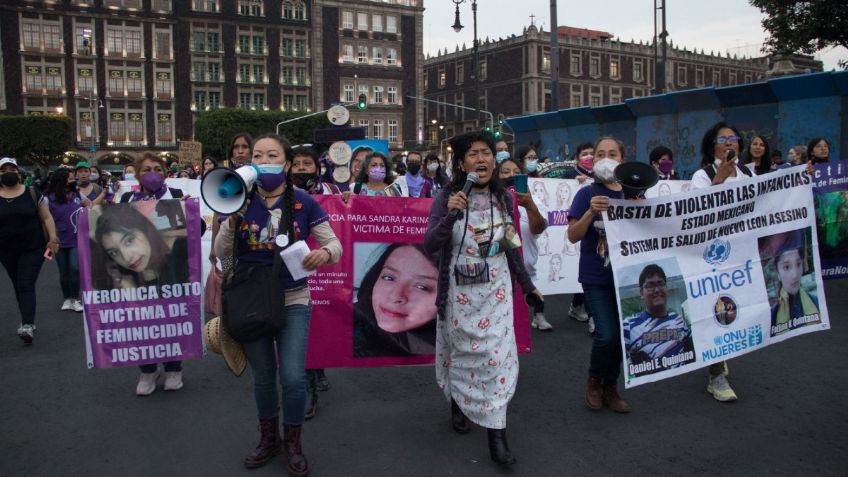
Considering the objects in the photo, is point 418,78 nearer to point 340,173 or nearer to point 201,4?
point 201,4

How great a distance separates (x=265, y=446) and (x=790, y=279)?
381 centimetres

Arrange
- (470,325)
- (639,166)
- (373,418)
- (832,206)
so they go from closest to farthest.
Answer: (470,325) < (639,166) < (373,418) < (832,206)

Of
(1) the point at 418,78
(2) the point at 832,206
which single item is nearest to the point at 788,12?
(2) the point at 832,206

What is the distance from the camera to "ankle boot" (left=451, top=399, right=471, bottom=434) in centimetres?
452

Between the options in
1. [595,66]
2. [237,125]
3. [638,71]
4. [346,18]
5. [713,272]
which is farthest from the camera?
[638,71]

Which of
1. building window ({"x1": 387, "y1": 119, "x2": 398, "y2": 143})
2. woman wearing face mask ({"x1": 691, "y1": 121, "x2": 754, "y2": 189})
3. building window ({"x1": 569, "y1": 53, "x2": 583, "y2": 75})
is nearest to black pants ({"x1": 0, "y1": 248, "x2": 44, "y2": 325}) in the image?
woman wearing face mask ({"x1": 691, "y1": 121, "x2": 754, "y2": 189})

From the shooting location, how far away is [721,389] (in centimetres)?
501

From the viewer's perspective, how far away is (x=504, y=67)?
267 feet

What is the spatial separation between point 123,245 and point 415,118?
240 ft

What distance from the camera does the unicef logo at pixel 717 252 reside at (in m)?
→ 4.84

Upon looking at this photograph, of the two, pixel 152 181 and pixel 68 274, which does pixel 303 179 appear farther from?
pixel 68 274

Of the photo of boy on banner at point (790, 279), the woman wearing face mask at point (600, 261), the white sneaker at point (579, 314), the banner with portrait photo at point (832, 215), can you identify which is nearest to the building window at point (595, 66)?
the banner with portrait photo at point (832, 215)

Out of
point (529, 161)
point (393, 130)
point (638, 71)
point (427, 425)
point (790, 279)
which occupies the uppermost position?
point (638, 71)

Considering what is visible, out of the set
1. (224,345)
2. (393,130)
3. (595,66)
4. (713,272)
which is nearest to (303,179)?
(224,345)
